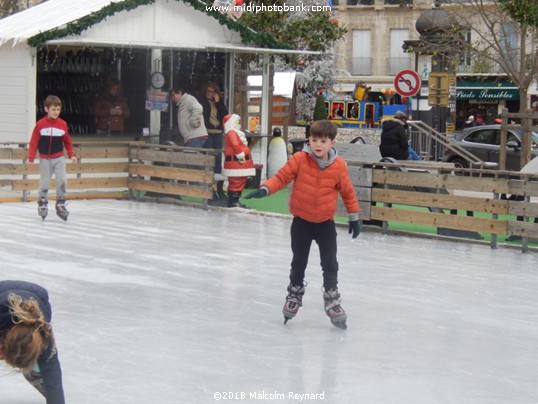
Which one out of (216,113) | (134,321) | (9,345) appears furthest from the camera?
(216,113)

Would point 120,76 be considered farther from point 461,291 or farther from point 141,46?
point 461,291

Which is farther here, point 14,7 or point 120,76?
point 14,7

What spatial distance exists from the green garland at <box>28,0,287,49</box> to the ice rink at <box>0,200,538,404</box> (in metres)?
4.10

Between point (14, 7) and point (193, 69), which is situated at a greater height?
point (14, 7)

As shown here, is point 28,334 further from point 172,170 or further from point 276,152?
point 276,152

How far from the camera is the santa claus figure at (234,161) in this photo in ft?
53.6

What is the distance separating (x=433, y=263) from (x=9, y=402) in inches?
251

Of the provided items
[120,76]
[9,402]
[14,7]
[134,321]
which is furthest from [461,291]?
[14,7]

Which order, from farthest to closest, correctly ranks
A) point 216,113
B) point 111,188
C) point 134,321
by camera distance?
1. point 216,113
2. point 111,188
3. point 134,321

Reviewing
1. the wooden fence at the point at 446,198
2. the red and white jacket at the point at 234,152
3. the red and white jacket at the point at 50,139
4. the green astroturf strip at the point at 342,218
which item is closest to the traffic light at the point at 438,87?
the green astroturf strip at the point at 342,218

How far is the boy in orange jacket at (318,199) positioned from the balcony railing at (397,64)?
1917 inches

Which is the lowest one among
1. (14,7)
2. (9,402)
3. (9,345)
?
(9,402)

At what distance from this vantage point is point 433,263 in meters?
11.8

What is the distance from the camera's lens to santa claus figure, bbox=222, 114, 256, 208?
16.3 m
